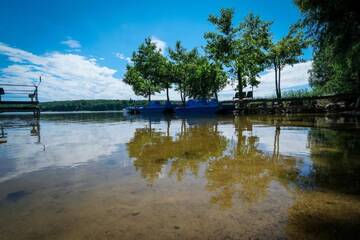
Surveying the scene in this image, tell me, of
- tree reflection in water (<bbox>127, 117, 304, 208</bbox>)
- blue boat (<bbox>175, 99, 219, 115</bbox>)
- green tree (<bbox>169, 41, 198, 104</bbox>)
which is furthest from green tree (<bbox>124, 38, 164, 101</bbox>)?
tree reflection in water (<bbox>127, 117, 304, 208</bbox>)

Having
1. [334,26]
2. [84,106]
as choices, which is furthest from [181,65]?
[84,106]

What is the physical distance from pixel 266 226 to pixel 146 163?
2.92 metres

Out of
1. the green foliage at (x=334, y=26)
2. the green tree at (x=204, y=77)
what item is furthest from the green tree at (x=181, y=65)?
the green foliage at (x=334, y=26)

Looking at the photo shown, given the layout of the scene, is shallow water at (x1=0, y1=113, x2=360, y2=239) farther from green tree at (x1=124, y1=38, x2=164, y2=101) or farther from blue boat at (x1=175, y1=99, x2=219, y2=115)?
green tree at (x1=124, y1=38, x2=164, y2=101)

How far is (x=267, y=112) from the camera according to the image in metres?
24.9

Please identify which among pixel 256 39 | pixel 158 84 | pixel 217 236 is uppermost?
pixel 256 39

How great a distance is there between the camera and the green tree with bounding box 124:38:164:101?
40.0 m

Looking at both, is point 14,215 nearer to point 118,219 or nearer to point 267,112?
point 118,219

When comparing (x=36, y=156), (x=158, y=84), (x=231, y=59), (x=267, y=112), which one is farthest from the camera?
(x=158, y=84)

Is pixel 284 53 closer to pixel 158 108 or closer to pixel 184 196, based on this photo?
pixel 158 108

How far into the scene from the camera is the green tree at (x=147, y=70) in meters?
40.0

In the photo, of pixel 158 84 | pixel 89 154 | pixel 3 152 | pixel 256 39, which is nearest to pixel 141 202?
pixel 89 154

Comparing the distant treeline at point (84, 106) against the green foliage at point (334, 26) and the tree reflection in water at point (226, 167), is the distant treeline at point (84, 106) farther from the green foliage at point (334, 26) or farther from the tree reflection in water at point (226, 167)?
the tree reflection in water at point (226, 167)

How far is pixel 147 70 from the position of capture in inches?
1606
